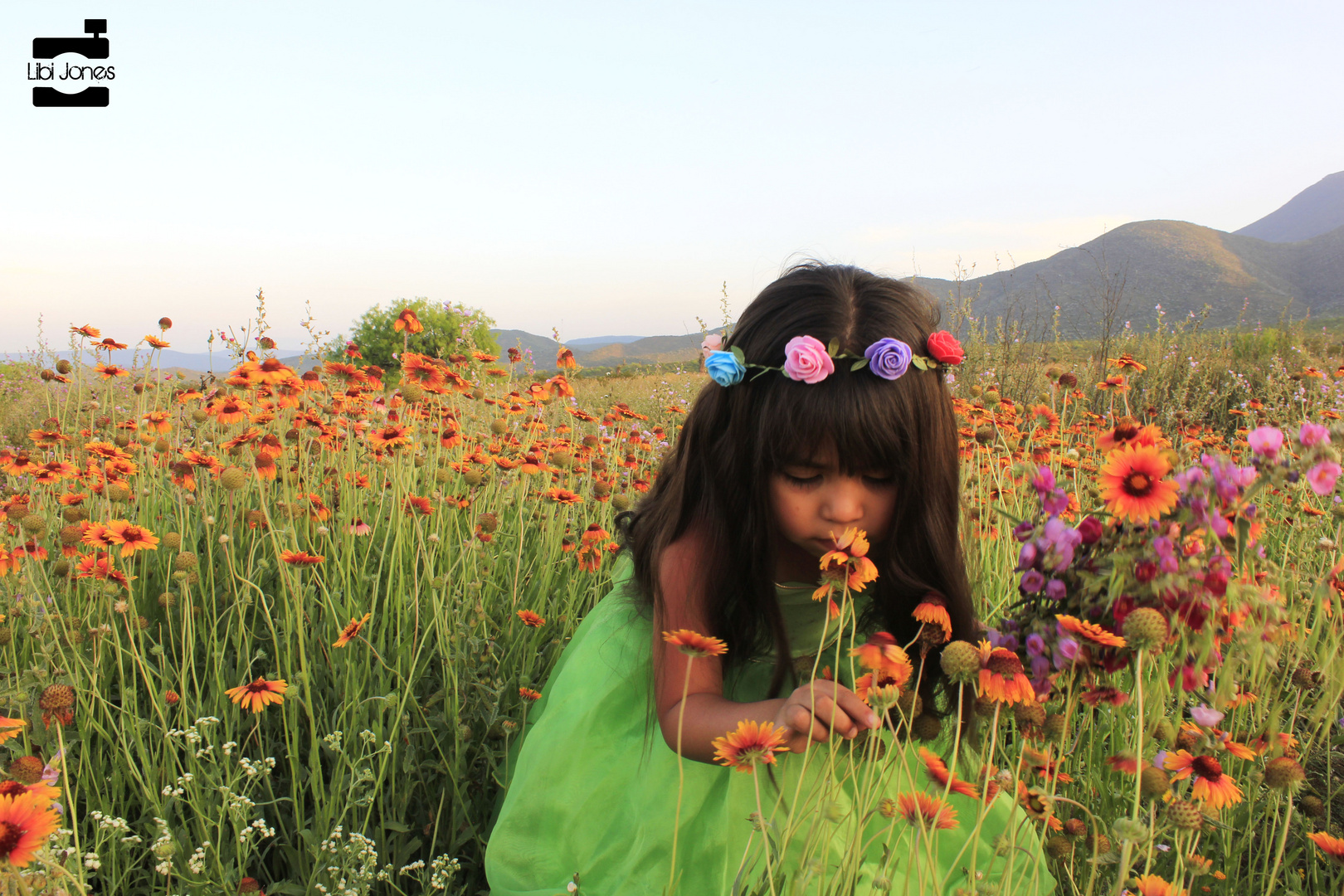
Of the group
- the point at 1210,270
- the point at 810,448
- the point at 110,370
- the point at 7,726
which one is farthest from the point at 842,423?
the point at 1210,270

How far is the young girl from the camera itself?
130 centimetres

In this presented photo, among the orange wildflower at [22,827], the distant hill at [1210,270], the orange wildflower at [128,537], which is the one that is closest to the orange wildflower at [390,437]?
the orange wildflower at [128,537]

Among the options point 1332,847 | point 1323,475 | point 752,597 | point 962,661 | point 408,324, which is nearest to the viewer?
point 1323,475

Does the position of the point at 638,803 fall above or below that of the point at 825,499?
below

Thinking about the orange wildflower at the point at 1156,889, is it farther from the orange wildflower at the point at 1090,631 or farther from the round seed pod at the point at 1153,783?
the orange wildflower at the point at 1090,631

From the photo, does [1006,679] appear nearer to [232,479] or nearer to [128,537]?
[232,479]

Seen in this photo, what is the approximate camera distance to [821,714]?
0.89 metres

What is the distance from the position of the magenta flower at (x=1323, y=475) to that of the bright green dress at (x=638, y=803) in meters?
0.77

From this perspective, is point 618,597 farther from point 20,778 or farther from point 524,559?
point 20,778

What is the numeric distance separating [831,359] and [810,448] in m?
0.17

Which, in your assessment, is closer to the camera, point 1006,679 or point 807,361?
point 1006,679

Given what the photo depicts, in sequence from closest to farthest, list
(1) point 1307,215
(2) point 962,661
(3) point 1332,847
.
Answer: (2) point 962,661
(3) point 1332,847
(1) point 1307,215

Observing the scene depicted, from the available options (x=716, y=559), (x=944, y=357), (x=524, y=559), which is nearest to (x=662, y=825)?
(x=716, y=559)

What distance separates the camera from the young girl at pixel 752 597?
4.26 feet
